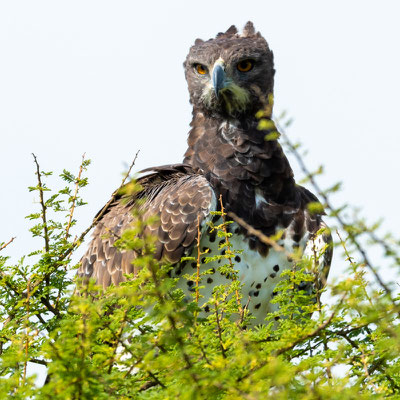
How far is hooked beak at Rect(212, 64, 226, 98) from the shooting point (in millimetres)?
7145

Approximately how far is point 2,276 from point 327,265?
3703 mm

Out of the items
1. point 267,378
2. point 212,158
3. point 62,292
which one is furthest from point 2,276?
point 212,158

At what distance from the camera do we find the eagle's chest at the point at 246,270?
20.6 ft

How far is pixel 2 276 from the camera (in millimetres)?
4219

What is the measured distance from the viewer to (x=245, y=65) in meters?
7.50

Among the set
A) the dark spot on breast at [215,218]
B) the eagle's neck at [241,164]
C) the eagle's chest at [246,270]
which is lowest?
the eagle's chest at [246,270]

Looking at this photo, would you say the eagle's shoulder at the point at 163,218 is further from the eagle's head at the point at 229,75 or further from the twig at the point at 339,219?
the twig at the point at 339,219

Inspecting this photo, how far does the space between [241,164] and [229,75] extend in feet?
2.99

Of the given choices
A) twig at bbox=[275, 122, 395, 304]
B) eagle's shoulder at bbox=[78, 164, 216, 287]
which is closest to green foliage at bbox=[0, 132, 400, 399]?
twig at bbox=[275, 122, 395, 304]

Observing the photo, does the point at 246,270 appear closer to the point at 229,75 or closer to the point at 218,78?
the point at 218,78

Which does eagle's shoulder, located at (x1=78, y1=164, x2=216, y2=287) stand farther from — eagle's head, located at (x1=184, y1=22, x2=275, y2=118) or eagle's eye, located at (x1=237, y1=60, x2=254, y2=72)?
eagle's eye, located at (x1=237, y1=60, x2=254, y2=72)

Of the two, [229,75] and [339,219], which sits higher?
[229,75]

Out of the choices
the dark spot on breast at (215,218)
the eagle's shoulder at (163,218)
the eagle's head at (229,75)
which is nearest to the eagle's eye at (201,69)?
the eagle's head at (229,75)

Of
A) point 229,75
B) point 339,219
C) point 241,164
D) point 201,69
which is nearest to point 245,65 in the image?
point 229,75
